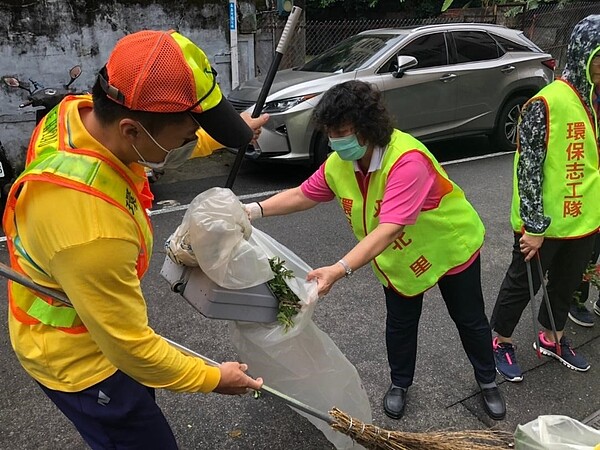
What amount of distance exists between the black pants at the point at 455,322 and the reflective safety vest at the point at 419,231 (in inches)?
4.2

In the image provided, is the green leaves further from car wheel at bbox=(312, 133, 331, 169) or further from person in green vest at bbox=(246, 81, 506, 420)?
car wheel at bbox=(312, 133, 331, 169)

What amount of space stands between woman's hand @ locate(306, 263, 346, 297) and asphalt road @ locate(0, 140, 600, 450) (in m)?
0.92

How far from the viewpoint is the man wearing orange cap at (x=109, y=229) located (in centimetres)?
127

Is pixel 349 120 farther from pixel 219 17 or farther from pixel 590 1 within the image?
pixel 590 1

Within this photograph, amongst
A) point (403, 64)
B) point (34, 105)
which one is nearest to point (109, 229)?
point (34, 105)

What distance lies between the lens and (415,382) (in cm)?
294

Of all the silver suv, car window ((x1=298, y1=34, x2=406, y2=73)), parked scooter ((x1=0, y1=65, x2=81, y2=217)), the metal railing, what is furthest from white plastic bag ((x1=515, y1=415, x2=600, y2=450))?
the metal railing

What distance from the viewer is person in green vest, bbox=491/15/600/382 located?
2482mm

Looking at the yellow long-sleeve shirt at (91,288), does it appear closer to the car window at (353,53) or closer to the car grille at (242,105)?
the car grille at (242,105)

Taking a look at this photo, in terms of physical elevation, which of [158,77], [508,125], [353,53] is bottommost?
[508,125]

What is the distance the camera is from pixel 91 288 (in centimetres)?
128

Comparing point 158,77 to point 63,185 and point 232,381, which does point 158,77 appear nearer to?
point 63,185

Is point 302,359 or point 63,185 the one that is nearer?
point 63,185

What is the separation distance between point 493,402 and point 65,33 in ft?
21.8
